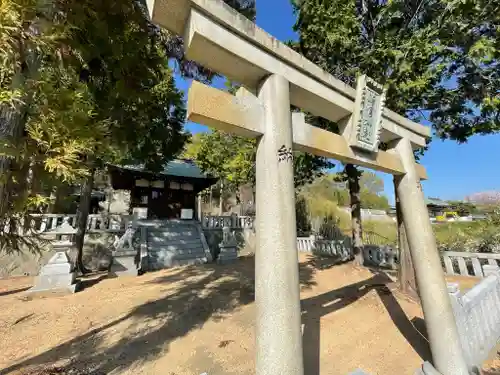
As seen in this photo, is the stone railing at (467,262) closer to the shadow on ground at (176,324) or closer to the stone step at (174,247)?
the shadow on ground at (176,324)

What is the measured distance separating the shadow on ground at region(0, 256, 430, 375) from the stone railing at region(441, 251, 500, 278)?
231 cm

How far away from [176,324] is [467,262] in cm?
843

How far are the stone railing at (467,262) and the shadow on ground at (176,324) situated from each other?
7.57 ft

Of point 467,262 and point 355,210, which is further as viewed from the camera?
point 355,210

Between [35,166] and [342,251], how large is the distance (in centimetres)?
1035

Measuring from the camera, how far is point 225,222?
14492mm

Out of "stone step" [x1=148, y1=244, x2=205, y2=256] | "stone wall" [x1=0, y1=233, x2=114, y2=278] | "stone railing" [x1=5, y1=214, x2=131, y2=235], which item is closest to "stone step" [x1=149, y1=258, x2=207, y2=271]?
"stone step" [x1=148, y1=244, x2=205, y2=256]

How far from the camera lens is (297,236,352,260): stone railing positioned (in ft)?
32.9

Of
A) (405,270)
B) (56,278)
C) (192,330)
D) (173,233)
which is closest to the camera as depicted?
(192,330)

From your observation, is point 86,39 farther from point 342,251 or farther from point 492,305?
point 342,251

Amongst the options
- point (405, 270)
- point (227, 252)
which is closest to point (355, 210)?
point (405, 270)

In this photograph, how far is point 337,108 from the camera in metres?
2.93

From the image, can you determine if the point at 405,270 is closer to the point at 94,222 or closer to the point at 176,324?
the point at 176,324

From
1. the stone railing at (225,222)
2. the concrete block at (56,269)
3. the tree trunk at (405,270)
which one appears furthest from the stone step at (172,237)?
the tree trunk at (405,270)
